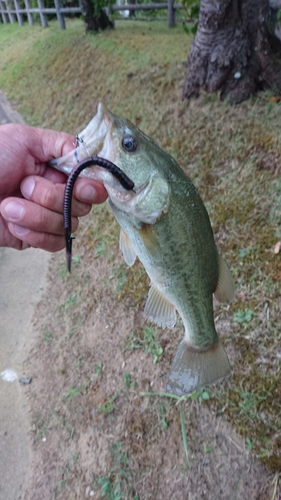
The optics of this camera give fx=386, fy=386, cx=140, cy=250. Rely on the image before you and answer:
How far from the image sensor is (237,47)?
4.07 m

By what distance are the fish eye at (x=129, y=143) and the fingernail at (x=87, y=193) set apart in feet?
0.75

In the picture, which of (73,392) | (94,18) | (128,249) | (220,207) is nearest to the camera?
(128,249)

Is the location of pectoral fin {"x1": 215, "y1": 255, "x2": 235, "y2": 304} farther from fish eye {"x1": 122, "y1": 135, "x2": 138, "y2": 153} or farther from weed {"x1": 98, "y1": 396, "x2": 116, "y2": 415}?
weed {"x1": 98, "y1": 396, "x2": 116, "y2": 415}

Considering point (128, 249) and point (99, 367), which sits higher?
point (128, 249)

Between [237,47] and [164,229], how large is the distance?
3317mm

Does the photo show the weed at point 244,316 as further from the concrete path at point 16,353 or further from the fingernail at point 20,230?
the concrete path at point 16,353

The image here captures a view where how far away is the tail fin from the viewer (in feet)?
6.57

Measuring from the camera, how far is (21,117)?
7910mm

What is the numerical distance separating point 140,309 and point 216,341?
1.45 meters

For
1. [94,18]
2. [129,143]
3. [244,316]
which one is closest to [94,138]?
[129,143]

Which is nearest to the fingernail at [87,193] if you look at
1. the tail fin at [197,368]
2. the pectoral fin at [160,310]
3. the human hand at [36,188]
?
the human hand at [36,188]

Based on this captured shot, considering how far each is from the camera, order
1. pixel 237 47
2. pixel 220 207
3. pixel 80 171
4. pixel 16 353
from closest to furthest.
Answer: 1. pixel 80 171
2. pixel 220 207
3. pixel 16 353
4. pixel 237 47

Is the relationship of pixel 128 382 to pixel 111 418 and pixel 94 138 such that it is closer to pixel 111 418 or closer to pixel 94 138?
pixel 111 418

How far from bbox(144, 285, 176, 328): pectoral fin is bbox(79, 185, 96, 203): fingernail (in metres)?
0.58
